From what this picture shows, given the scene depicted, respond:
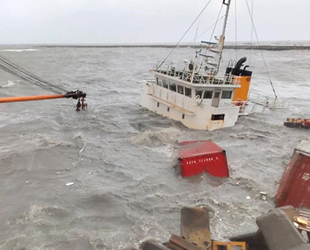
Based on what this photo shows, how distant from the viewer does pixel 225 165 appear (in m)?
12.5

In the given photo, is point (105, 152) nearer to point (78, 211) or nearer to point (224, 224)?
point (78, 211)

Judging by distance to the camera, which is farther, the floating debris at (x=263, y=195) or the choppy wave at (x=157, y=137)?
the choppy wave at (x=157, y=137)

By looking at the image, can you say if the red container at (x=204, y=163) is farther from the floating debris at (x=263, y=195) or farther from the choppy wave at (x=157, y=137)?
the choppy wave at (x=157, y=137)

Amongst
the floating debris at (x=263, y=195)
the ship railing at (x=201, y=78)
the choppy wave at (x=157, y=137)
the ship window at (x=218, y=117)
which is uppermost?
the ship railing at (x=201, y=78)

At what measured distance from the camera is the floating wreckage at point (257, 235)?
19.2 feet

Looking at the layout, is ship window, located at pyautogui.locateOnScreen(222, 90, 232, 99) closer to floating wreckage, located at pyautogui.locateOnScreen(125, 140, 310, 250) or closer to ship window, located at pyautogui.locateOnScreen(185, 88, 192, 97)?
ship window, located at pyautogui.locateOnScreen(185, 88, 192, 97)

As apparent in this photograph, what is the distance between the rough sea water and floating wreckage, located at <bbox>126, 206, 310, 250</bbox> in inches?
64.6

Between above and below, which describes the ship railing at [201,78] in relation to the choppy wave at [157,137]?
above

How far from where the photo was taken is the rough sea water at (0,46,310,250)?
907 cm

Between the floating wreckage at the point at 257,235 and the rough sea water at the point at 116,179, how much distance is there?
5.39 ft

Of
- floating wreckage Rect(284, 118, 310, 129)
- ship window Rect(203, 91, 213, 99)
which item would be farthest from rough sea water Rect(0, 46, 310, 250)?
ship window Rect(203, 91, 213, 99)

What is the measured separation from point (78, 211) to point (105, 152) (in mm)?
5963

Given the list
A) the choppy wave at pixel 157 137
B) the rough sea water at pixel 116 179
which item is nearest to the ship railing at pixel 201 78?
the rough sea water at pixel 116 179

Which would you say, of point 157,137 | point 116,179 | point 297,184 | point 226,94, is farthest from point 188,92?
point 297,184
